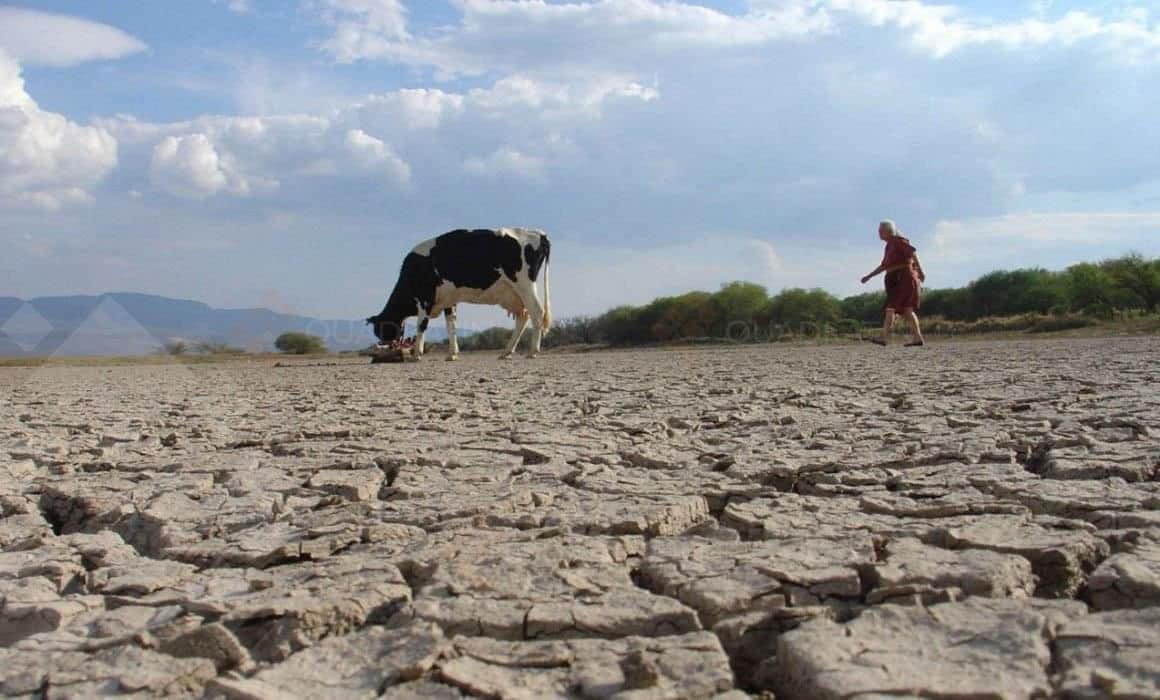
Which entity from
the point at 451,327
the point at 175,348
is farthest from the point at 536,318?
the point at 175,348

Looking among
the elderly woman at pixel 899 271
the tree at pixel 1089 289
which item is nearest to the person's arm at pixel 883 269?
the elderly woman at pixel 899 271

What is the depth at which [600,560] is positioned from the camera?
6.24 ft

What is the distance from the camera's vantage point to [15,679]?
4.67 ft

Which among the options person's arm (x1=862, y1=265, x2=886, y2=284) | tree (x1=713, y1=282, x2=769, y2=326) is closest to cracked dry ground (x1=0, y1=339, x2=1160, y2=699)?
person's arm (x1=862, y1=265, x2=886, y2=284)

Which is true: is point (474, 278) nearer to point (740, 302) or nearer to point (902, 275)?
point (902, 275)

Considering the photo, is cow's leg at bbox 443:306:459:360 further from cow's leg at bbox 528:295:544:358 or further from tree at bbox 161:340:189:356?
tree at bbox 161:340:189:356

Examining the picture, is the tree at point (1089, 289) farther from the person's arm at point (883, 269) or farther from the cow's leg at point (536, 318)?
the cow's leg at point (536, 318)

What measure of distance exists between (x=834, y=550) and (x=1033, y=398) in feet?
10.4

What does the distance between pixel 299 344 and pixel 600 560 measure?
2632cm

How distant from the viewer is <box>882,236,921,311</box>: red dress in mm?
10445

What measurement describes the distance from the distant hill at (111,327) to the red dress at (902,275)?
23.8ft

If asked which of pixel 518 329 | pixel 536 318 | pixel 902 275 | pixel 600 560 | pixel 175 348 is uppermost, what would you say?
pixel 902 275

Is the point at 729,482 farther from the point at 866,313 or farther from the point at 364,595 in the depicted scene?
the point at 866,313

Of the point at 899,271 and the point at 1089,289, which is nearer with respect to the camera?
the point at 899,271
